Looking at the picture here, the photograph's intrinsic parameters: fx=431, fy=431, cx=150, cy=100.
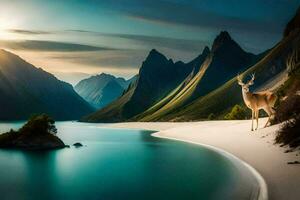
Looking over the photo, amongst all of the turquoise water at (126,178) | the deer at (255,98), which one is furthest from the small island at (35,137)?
the deer at (255,98)

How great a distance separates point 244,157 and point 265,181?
16586mm

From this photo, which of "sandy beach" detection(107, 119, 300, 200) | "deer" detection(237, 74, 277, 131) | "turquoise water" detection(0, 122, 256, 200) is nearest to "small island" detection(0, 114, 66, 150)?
"turquoise water" detection(0, 122, 256, 200)

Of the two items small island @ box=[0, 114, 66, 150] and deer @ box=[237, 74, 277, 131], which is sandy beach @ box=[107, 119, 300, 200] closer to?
deer @ box=[237, 74, 277, 131]

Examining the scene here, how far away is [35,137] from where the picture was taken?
76.9 m

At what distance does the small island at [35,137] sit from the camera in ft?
245

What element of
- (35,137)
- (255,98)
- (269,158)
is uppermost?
(255,98)

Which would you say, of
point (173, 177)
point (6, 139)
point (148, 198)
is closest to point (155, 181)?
point (173, 177)

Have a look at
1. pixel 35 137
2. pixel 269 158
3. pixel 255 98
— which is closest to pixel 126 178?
pixel 269 158

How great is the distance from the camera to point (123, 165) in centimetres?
4916

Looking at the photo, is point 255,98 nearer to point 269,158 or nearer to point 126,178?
point 269,158

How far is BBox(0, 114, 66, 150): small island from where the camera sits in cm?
7462

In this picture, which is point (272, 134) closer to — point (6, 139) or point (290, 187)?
point (290, 187)

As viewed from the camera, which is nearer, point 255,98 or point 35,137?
point 255,98

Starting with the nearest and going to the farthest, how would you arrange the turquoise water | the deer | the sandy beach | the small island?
the sandy beach → the turquoise water → the deer → the small island
